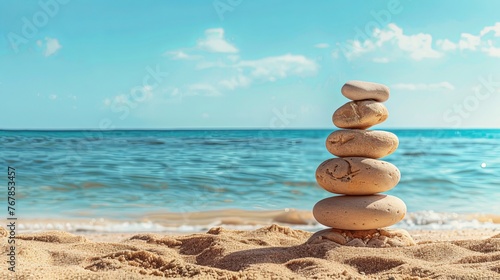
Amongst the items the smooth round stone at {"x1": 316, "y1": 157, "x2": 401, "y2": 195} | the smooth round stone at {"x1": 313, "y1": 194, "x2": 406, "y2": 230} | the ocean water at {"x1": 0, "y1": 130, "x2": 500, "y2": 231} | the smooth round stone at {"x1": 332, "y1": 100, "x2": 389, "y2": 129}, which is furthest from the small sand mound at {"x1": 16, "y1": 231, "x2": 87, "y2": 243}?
the smooth round stone at {"x1": 332, "y1": 100, "x2": 389, "y2": 129}

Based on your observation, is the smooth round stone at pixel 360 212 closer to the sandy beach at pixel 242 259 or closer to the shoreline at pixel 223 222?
the sandy beach at pixel 242 259

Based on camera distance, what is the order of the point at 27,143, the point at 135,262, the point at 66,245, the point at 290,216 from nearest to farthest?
the point at 135,262 → the point at 66,245 → the point at 290,216 → the point at 27,143

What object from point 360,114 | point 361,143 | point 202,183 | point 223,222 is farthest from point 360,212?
point 202,183

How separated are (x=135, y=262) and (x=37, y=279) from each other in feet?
3.76

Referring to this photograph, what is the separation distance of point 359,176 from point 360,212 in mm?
400

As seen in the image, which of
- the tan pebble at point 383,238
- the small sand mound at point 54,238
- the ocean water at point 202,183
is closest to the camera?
the tan pebble at point 383,238

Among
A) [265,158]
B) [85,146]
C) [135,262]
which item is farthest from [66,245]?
[85,146]

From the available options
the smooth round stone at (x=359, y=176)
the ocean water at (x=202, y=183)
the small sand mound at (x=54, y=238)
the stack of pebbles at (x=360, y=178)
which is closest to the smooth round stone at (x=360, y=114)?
the stack of pebbles at (x=360, y=178)

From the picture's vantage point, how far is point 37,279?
152 inches

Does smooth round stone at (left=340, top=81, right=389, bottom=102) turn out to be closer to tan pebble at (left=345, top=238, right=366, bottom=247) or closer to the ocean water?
tan pebble at (left=345, top=238, right=366, bottom=247)

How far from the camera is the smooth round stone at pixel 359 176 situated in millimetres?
5969

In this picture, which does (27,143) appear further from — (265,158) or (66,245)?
(66,245)

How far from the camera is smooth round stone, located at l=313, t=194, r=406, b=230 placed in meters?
5.96

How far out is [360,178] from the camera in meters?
5.96
